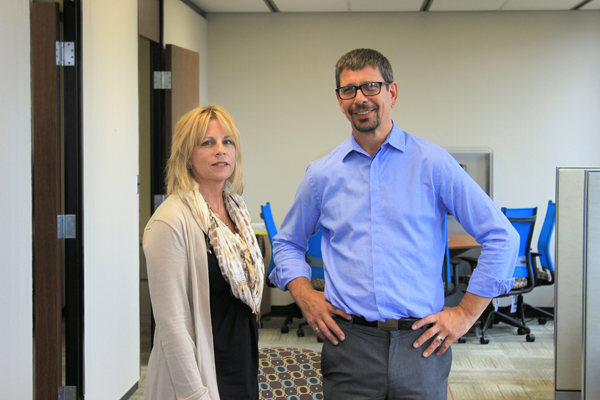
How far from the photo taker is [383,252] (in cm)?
136

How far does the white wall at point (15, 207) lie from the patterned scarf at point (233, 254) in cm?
94

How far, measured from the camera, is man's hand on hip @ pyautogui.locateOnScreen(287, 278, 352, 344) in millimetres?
1386

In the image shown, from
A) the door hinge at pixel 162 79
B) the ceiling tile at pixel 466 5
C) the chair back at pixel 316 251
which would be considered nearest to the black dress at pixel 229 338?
the door hinge at pixel 162 79

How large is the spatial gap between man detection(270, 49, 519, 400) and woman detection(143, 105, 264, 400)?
0.78ft

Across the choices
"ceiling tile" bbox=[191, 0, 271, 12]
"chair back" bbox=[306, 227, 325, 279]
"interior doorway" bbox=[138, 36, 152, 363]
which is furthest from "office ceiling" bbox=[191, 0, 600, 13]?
"chair back" bbox=[306, 227, 325, 279]

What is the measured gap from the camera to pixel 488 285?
4.32 feet

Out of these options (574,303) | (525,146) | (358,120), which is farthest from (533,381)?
(358,120)

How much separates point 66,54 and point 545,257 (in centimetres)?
418

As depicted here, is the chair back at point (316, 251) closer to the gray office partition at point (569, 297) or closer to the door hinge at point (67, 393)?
the gray office partition at point (569, 297)

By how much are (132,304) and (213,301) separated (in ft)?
5.70

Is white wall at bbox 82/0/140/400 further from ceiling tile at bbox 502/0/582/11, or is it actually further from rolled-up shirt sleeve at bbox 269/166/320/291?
ceiling tile at bbox 502/0/582/11

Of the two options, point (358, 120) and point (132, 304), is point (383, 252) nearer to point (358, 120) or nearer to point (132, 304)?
point (358, 120)

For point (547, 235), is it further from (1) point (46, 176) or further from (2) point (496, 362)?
(1) point (46, 176)

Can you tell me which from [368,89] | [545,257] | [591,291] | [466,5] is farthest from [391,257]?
[466,5]
